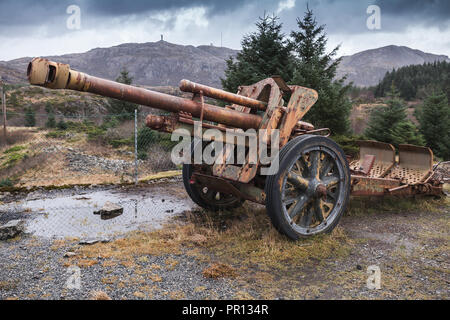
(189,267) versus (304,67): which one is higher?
(304,67)

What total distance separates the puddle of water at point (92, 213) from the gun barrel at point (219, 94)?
2200 millimetres

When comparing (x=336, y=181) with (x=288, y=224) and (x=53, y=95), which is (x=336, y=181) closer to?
(x=288, y=224)

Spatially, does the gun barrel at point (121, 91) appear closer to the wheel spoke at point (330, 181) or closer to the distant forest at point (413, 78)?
the wheel spoke at point (330, 181)

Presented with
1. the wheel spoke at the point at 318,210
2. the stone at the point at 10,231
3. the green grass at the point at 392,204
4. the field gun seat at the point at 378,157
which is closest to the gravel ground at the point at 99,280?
the stone at the point at 10,231

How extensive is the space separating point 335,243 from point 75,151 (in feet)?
40.0

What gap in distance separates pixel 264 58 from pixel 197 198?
9.87 m

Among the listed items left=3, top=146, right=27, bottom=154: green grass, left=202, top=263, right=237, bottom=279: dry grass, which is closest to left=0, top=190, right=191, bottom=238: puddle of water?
left=202, top=263, right=237, bottom=279: dry grass

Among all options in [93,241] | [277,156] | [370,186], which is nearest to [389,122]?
[370,186]

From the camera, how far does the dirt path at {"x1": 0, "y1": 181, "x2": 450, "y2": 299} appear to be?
10.3 feet

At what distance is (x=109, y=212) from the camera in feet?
18.4

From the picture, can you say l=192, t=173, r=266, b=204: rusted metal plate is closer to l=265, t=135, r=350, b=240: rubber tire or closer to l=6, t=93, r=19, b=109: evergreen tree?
l=265, t=135, r=350, b=240: rubber tire

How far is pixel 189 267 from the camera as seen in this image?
3.65m
